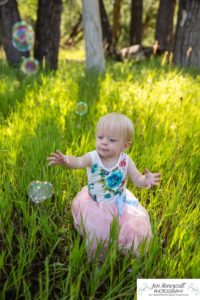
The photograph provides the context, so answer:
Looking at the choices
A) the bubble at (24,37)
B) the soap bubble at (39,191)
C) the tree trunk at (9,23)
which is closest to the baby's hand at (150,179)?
the soap bubble at (39,191)

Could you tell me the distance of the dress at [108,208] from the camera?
7.15 ft

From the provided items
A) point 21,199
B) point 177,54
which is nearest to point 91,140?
point 21,199

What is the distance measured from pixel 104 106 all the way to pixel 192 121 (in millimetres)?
929

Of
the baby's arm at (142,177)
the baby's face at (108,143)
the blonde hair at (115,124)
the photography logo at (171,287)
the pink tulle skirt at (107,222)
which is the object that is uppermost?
the blonde hair at (115,124)

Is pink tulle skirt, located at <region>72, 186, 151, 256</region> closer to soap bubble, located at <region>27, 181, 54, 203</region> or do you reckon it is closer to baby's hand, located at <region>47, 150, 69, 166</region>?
soap bubble, located at <region>27, 181, 54, 203</region>

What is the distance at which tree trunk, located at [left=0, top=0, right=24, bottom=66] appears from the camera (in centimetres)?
674

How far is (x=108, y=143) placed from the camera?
2.22m

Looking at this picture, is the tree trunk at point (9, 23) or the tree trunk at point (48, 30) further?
the tree trunk at point (48, 30)

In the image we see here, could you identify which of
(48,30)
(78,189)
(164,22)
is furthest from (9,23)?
(164,22)

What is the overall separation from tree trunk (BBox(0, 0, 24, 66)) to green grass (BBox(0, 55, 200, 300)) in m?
2.29

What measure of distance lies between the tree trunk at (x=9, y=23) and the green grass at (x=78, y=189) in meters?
2.29

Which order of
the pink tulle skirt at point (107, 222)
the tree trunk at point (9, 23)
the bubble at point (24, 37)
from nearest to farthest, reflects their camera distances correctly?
the pink tulle skirt at point (107, 222)
the bubble at point (24, 37)
the tree trunk at point (9, 23)

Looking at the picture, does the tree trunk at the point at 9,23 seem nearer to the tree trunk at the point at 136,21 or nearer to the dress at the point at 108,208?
the dress at the point at 108,208

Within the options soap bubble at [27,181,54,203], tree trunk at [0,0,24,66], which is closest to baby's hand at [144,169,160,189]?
soap bubble at [27,181,54,203]
